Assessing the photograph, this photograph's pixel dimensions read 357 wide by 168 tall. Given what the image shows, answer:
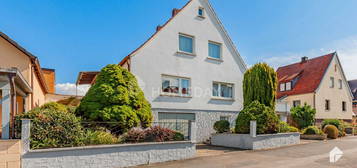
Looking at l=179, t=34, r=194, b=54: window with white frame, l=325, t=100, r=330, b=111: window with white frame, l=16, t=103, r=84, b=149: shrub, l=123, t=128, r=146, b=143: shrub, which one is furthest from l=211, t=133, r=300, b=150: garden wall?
l=325, t=100, r=330, b=111: window with white frame

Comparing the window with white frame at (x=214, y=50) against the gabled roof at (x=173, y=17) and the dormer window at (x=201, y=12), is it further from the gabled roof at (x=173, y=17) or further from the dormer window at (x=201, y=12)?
the dormer window at (x=201, y=12)

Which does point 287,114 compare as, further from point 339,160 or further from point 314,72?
point 339,160

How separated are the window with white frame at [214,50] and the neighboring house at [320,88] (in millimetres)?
12457

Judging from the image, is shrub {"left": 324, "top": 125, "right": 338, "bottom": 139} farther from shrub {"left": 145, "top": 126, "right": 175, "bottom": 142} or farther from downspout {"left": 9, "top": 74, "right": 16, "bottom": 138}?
downspout {"left": 9, "top": 74, "right": 16, "bottom": 138}

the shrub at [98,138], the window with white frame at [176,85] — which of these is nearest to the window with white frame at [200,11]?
the window with white frame at [176,85]

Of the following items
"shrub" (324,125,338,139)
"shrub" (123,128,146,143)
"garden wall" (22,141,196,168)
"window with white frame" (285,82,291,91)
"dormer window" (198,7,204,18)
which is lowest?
"shrub" (324,125,338,139)

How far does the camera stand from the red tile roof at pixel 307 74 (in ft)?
88.0

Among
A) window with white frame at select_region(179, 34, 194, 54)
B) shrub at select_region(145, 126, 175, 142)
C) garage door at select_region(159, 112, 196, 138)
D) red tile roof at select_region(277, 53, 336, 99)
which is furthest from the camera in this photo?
red tile roof at select_region(277, 53, 336, 99)

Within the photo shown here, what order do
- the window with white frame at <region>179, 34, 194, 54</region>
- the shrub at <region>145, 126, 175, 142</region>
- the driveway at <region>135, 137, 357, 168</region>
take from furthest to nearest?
the window with white frame at <region>179, 34, 194, 54</region> → the shrub at <region>145, 126, 175, 142</region> → the driveway at <region>135, 137, 357, 168</region>

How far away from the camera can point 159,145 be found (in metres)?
9.59

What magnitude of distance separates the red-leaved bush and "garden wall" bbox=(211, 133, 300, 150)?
4369 mm

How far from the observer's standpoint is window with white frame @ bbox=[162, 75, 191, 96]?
14601 millimetres

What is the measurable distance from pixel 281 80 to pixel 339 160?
74.0ft

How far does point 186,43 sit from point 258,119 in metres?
6.45
